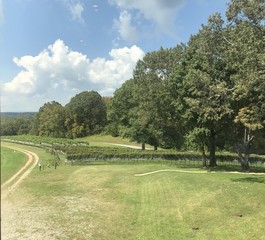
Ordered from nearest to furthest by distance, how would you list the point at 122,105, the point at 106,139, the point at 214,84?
the point at 214,84 < the point at 122,105 < the point at 106,139

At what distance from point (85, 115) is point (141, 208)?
87.1 m

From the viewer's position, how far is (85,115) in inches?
4257

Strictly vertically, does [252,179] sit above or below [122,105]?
below

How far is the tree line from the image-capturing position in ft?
86.7

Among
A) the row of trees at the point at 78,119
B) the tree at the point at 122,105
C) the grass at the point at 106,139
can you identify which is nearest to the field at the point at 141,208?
the tree at the point at 122,105

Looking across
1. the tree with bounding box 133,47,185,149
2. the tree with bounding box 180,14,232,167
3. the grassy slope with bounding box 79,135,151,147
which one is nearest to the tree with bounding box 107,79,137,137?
the grassy slope with bounding box 79,135,151,147

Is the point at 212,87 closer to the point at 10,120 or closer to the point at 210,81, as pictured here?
the point at 210,81

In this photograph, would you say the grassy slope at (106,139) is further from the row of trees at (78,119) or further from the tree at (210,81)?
the tree at (210,81)

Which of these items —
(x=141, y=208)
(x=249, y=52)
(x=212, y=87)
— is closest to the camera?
(x=141, y=208)

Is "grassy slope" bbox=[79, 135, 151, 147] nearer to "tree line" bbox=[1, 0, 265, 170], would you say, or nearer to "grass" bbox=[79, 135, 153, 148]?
"grass" bbox=[79, 135, 153, 148]

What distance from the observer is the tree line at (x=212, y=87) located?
26422 millimetres

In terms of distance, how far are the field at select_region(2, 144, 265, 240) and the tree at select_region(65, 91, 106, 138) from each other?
7134 cm

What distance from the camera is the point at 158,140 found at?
6531 centimetres

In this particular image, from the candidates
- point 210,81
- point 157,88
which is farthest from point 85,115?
point 210,81
